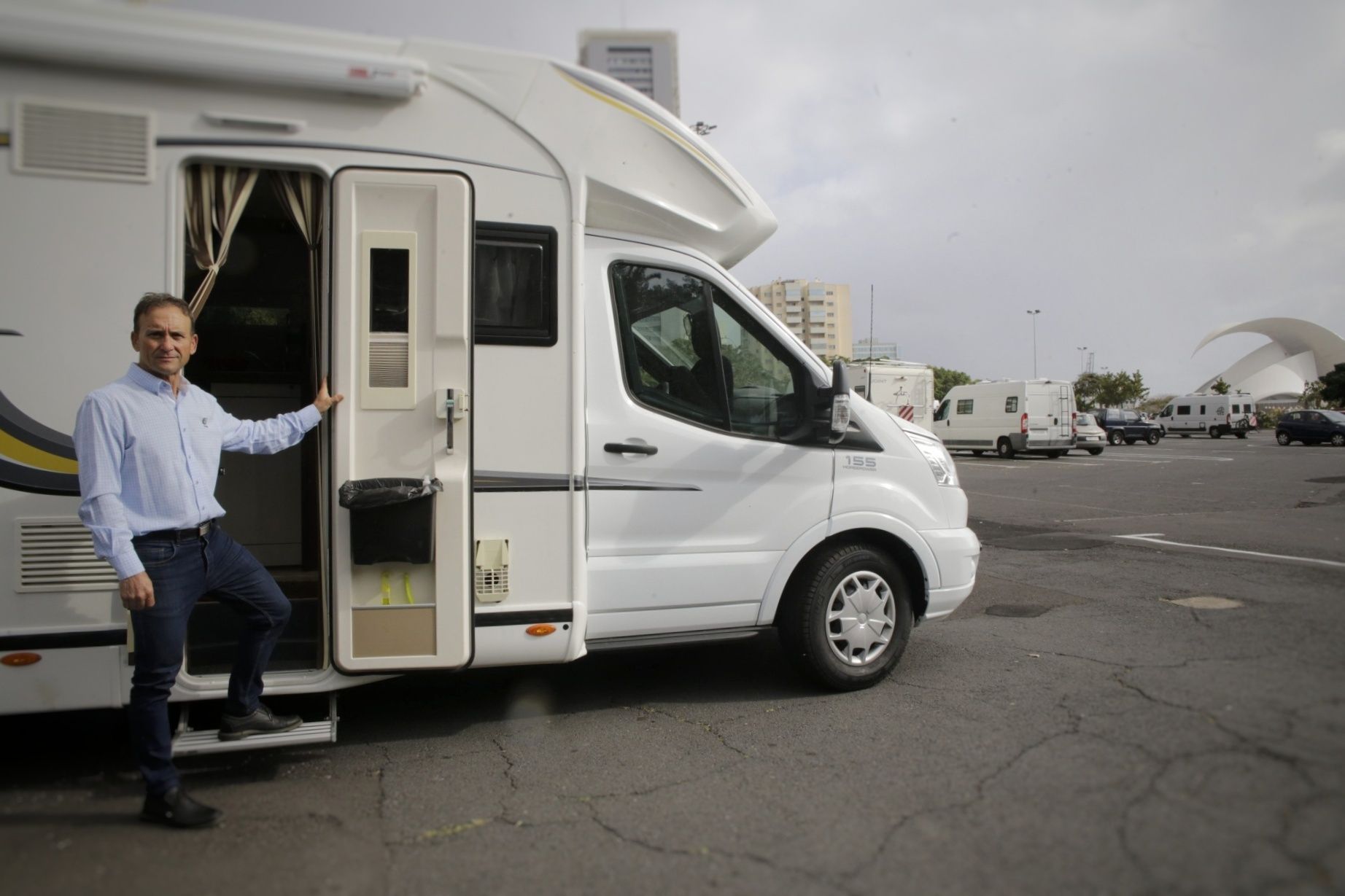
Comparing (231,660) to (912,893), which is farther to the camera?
(231,660)

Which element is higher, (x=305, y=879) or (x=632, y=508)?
(x=632, y=508)

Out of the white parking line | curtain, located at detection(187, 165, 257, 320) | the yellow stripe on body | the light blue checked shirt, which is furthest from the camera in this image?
the white parking line

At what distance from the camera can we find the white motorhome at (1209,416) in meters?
42.2

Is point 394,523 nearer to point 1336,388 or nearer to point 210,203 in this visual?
point 210,203

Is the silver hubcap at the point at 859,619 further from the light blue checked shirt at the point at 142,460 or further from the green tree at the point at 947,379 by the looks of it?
the green tree at the point at 947,379

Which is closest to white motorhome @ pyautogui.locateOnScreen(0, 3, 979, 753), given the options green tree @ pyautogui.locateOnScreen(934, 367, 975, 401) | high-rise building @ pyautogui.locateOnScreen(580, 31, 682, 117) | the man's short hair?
the man's short hair

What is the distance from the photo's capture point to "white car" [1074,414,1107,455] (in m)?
28.2

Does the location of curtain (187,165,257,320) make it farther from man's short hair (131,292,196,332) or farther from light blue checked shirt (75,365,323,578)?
light blue checked shirt (75,365,323,578)

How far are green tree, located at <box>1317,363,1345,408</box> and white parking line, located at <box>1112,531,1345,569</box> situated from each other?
60.6 meters

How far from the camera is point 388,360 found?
3.93 m

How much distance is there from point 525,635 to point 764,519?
1324 mm

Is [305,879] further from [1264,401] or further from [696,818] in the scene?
[1264,401]

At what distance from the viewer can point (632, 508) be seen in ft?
14.4

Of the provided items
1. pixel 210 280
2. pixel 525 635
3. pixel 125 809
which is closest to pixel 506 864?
pixel 525 635
